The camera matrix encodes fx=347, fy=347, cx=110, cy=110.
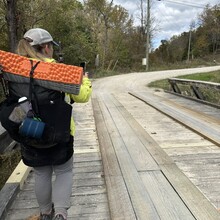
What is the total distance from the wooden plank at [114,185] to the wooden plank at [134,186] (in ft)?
0.15

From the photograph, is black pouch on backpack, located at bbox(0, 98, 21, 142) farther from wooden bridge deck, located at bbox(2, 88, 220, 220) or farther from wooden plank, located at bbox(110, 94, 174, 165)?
wooden plank, located at bbox(110, 94, 174, 165)

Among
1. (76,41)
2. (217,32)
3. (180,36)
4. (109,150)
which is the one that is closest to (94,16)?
(76,41)

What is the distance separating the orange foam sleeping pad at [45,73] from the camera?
2.06 m

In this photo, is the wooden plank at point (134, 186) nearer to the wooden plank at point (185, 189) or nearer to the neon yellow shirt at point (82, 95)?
the wooden plank at point (185, 189)

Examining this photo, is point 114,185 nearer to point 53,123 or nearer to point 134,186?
point 134,186

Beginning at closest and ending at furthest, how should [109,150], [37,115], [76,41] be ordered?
[37,115], [109,150], [76,41]

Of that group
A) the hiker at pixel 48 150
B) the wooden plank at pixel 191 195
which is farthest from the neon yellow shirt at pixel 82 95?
the wooden plank at pixel 191 195

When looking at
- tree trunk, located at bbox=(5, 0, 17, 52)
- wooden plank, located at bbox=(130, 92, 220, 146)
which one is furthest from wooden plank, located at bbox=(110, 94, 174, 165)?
tree trunk, located at bbox=(5, 0, 17, 52)

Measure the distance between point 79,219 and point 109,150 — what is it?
5.63 feet

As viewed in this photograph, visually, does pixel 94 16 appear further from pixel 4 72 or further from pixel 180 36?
pixel 4 72

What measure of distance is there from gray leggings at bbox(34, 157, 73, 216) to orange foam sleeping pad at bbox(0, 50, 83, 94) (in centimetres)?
54

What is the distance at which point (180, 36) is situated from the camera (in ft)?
178

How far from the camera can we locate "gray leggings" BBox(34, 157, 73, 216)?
7.45 ft

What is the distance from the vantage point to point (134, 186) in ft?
9.96
